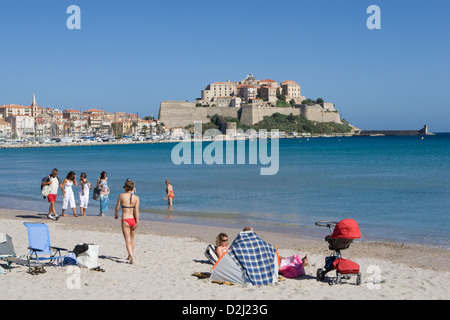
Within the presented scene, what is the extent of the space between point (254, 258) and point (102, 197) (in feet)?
28.0

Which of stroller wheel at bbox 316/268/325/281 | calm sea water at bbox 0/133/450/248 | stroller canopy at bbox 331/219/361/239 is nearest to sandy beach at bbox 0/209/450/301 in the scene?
stroller wheel at bbox 316/268/325/281

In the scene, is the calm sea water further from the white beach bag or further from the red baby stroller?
the white beach bag

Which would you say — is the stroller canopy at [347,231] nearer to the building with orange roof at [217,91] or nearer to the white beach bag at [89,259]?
the white beach bag at [89,259]

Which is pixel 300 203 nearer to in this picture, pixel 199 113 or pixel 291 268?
pixel 291 268

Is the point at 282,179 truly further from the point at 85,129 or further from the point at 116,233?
the point at 85,129

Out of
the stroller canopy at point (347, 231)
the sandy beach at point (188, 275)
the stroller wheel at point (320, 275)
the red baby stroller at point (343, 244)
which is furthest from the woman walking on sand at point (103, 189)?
the stroller canopy at point (347, 231)

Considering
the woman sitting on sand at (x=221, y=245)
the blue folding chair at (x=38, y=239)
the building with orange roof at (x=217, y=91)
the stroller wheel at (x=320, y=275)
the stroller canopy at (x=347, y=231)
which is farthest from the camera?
the building with orange roof at (x=217, y=91)

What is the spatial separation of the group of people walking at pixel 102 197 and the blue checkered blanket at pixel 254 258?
1803 millimetres

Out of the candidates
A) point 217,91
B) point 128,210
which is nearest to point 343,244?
point 128,210

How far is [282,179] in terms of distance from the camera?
32.9 metres

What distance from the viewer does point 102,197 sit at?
49.2 ft

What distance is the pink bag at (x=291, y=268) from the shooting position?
780cm
